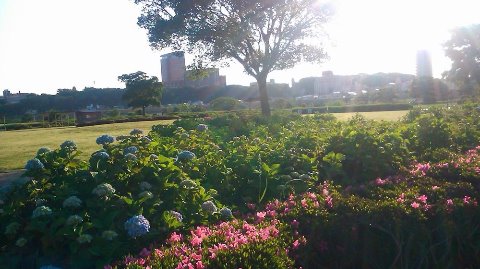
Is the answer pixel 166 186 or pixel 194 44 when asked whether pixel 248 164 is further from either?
pixel 194 44

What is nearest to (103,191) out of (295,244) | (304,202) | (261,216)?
(261,216)

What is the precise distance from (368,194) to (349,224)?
2.15ft

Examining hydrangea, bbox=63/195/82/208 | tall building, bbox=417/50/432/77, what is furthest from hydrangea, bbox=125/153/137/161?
tall building, bbox=417/50/432/77

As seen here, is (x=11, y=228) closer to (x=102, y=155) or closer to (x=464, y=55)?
(x=102, y=155)

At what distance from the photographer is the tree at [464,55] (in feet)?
147

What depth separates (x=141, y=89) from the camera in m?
47.0

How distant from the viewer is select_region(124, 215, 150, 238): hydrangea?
2492 mm

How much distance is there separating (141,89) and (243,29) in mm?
29276

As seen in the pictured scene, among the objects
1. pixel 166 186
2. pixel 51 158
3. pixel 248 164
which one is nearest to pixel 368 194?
pixel 248 164

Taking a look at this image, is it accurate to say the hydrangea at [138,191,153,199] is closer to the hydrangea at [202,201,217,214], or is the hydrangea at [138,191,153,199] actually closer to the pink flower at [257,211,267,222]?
the hydrangea at [202,201,217,214]

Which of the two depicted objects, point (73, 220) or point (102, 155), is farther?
point (102, 155)

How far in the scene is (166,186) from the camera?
308 centimetres

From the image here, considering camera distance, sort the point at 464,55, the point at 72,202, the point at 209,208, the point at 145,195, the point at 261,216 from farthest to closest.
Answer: the point at 464,55 < the point at 261,216 < the point at 209,208 < the point at 145,195 < the point at 72,202

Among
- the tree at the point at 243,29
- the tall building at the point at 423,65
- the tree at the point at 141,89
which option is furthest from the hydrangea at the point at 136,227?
the tall building at the point at 423,65
